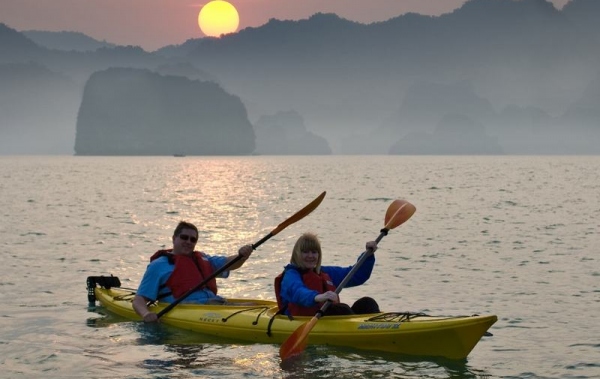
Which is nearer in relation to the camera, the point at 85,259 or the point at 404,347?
the point at 404,347

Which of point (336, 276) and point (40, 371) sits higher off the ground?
point (336, 276)

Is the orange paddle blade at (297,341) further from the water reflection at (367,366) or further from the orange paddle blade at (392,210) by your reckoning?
the orange paddle blade at (392,210)

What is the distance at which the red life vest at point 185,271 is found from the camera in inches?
462

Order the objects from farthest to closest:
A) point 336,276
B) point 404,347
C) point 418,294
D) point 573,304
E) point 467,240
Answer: point 467,240 < point 418,294 < point 573,304 < point 336,276 < point 404,347

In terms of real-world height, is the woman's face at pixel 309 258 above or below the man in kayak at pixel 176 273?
above

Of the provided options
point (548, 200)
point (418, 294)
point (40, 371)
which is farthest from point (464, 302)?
point (548, 200)

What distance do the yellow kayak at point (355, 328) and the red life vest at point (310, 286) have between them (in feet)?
0.37

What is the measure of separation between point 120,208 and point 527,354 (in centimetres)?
3299

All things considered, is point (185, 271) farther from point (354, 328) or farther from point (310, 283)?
point (354, 328)

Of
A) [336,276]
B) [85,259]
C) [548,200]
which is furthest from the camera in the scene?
[548,200]

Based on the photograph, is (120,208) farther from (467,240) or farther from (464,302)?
(464,302)

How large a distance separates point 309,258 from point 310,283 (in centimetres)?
36

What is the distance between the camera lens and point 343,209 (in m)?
42.0

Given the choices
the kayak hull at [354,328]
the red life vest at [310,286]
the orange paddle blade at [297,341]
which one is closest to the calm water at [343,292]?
the kayak hull at [354,328]
